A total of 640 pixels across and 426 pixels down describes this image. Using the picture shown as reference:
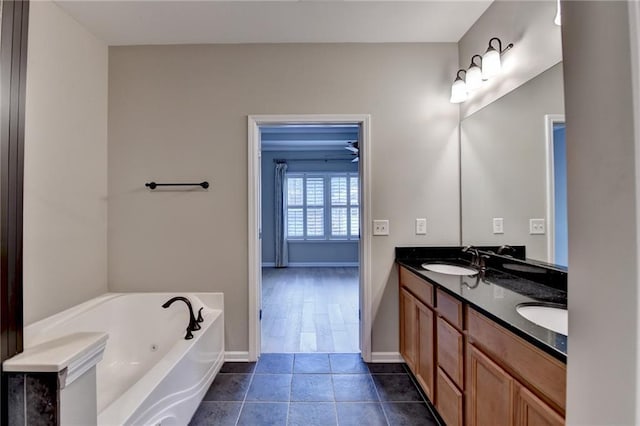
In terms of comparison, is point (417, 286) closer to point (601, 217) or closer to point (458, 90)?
point (458, 90)

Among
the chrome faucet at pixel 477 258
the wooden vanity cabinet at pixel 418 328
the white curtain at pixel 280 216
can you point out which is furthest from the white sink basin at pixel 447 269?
the white curtain at pixel 280 216

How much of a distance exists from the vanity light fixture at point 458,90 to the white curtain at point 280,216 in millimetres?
4616

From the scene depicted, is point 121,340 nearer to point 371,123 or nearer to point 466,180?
point 371,123

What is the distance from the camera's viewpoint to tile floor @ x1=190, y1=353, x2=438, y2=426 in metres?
1.85

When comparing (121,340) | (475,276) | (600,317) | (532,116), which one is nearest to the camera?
(600,317)

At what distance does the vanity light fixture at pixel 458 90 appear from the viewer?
235 centimetres

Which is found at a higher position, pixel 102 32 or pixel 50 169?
pixel 102 32

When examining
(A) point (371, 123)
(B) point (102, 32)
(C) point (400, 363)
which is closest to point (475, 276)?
(C) point (400, 363)

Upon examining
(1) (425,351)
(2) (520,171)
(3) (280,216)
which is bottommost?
(1) (425,351)

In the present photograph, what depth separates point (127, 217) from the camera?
2539 millimetres

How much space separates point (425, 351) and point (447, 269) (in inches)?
25.4

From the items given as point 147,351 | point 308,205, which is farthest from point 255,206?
point 308,205

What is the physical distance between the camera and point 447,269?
2.30 metres

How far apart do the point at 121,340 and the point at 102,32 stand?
7.85 ft
